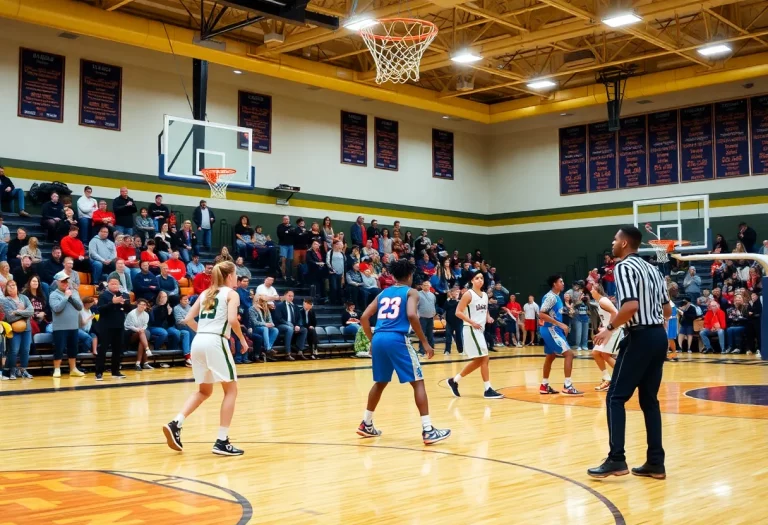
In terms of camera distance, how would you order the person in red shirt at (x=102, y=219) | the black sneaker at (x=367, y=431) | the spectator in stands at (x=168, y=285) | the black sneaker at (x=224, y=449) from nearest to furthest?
the black sneaker at (x=224, y=449) < the black sneaker at (x=367, y=431) < the spectator in stands at (x=168, y=285) < the person in red shirt at (x=102, y=219)

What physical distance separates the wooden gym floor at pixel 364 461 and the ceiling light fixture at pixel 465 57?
450 inches

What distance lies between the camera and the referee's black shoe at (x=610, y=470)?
5977 mm

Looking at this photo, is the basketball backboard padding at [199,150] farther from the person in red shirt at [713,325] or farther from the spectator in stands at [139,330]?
the person in red shirt at [713,325]

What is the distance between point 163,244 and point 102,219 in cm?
141

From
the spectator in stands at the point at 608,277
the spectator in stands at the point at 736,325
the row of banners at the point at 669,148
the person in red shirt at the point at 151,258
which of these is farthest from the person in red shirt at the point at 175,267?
the row of banners at the point at 669,148

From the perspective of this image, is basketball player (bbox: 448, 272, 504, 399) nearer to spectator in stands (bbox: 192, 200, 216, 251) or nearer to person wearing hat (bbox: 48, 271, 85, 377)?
person wearing hat (bbox: 48, 271, 85, 377)

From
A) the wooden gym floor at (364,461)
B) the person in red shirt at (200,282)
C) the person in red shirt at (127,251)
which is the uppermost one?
the person in red shirt at (127,251)

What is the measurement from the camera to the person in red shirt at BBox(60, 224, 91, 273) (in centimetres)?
1636

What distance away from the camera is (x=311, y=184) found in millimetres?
24844

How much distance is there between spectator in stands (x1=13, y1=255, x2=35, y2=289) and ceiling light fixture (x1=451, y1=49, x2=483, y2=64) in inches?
458

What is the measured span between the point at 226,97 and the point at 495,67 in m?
8.16

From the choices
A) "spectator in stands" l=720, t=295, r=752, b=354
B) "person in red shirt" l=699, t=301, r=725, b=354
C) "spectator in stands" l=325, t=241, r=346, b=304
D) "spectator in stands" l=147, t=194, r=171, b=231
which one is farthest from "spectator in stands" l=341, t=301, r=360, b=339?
"spectator in stands" l=720, t=295, r=752, b=354

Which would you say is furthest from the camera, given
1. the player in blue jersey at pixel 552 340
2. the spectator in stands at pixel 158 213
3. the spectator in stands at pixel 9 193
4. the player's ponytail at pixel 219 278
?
the spectator in stands at pixel 158 213

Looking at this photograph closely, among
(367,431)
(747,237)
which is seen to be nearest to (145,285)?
(367,431)
